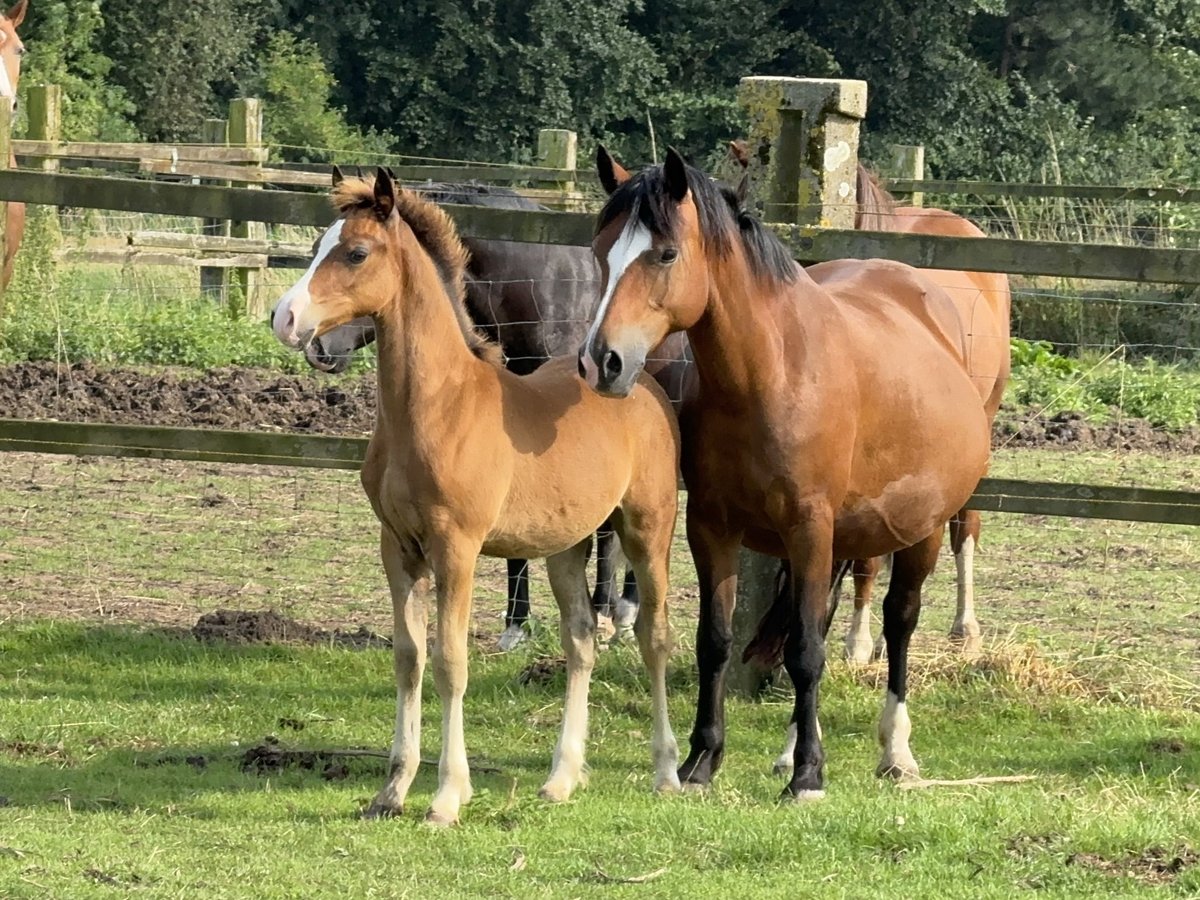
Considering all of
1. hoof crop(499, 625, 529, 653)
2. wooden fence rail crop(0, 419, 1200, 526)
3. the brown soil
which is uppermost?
wooden fence rail crop(0, 419, 1200, 526)

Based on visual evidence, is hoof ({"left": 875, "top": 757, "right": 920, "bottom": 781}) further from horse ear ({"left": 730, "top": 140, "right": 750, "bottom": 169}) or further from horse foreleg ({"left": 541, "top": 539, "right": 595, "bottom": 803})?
horse ear ({"left": 730, "top": 140, "right": 750, "bottom": 169})

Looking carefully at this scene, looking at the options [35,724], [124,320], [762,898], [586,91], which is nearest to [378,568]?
[35,724]

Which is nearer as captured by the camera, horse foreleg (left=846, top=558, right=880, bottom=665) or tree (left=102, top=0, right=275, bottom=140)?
horse foreleg (left=846, top=558, right=880, bottom=665)

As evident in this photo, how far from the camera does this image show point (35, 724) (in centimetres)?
599

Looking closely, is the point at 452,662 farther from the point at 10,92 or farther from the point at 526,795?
A: the point at 10,92

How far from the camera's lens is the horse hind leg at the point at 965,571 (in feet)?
24.4

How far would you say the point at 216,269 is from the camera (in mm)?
16812

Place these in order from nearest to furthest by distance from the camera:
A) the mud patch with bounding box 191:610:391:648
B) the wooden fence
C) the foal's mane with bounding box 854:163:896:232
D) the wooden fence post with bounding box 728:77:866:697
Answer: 1. the wooden fence
2. the wooden fence post with bounding box 728:77:866:697
3. the mud patch with bounding box 191:610:391:648
4. the foal's mane with bounding box 854:163:896:232

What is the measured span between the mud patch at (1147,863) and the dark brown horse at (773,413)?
39.0 inches

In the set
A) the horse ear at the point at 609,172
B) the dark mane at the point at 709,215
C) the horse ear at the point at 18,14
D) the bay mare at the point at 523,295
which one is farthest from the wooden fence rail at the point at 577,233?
the horse ear at the point at 18,14

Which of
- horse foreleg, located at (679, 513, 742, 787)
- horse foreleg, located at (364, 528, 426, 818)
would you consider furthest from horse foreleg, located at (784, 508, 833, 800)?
horse foreleg, located at (364, 528, 426, 818)

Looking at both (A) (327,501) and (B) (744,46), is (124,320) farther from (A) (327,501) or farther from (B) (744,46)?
(B) (744,46)

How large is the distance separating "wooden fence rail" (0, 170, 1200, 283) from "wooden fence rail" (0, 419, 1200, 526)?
90cm

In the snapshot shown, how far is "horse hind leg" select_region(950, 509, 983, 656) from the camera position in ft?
24.4
